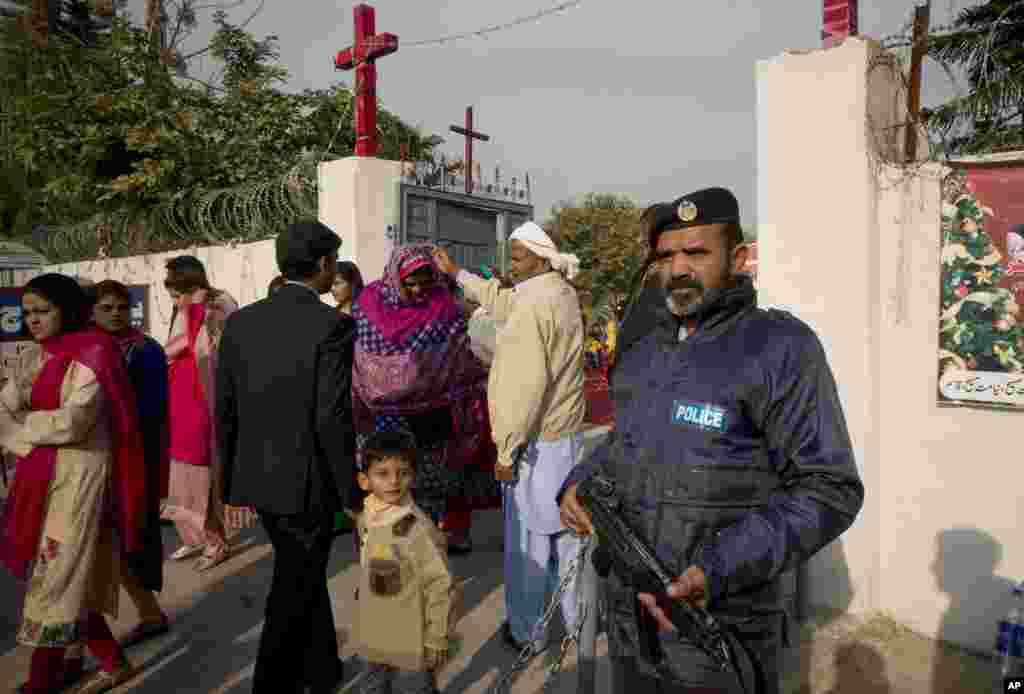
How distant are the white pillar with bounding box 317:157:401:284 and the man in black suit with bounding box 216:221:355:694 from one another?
11.8 ft

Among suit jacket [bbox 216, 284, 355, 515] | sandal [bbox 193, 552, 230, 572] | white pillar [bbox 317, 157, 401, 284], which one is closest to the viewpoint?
suit jacket [bbox 216, 284, 355, 515]

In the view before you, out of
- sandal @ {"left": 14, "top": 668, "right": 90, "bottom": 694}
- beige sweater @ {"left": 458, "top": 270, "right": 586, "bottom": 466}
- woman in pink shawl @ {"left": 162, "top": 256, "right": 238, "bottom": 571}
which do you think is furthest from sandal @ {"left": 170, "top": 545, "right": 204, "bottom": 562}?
beige sweater @ {"left": 458, "top": 270, "right": 586, "bottom": 466}

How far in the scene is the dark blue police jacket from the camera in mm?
1390

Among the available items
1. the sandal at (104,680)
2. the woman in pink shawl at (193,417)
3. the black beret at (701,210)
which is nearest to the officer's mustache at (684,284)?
the black beret at (701,210)

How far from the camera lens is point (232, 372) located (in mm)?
2639

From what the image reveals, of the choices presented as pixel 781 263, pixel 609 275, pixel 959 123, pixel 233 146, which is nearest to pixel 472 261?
pixel 781 263

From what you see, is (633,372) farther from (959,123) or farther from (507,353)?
(959,123)

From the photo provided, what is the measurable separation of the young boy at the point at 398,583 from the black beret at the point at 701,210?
1.29 metres

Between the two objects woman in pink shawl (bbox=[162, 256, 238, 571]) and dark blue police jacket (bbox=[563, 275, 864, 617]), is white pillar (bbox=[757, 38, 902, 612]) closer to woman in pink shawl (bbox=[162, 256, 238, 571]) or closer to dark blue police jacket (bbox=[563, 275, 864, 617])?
dark blue police jacket (bbox=[563, 275, 864, 617])

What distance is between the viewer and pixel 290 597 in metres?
2.56

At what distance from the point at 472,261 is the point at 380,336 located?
3623mm

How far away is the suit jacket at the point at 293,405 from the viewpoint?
251cm

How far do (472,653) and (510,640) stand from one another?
19 centimetres

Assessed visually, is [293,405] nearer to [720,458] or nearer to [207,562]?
[720,458]
